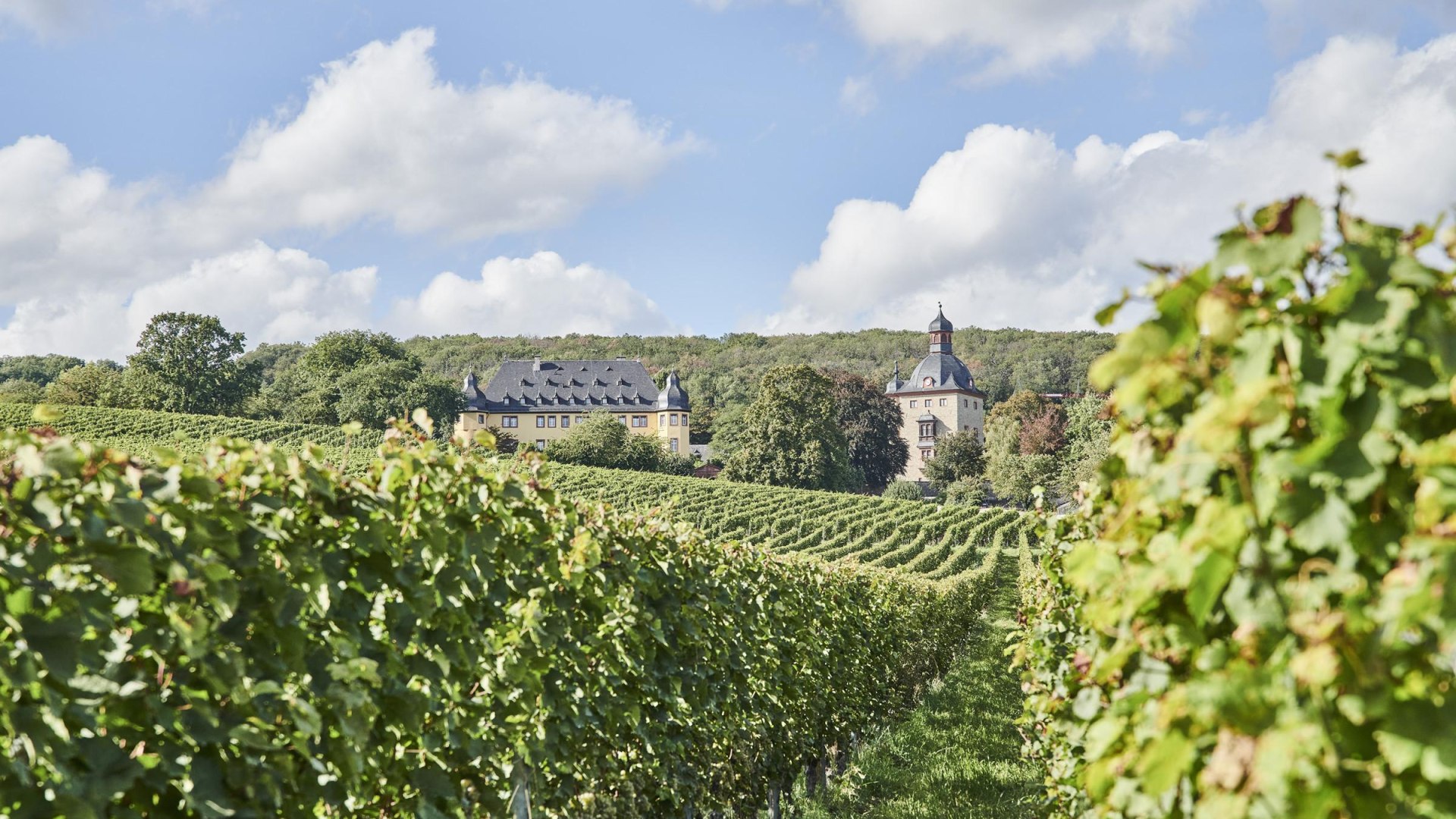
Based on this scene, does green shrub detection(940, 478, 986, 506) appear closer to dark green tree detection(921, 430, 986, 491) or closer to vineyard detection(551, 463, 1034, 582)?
dark green tree detection(921, 430, 986, 491)

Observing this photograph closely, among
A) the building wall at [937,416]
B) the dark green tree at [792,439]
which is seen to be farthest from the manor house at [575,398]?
the building wall at [937,416]

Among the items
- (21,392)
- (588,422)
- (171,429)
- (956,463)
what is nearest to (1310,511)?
(171,429)

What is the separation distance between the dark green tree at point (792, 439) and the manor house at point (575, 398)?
19848 mm

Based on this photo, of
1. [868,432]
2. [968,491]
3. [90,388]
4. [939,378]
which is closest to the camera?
[90,388]

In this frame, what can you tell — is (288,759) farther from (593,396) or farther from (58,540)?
(593,396)

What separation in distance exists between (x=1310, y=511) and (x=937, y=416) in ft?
313

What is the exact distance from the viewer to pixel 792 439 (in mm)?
73438

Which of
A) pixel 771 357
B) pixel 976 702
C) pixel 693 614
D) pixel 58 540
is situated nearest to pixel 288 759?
pixel 58 540

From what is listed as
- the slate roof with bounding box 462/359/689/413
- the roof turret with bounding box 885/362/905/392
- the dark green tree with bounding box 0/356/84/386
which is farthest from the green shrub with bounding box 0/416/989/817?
the dark green tree with bounding box 0/356/84/386

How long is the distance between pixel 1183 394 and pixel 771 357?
131 meters

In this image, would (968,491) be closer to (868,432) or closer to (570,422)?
(868,432)

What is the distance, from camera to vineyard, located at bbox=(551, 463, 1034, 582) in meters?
46.4

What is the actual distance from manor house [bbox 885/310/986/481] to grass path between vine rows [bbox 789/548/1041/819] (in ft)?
270

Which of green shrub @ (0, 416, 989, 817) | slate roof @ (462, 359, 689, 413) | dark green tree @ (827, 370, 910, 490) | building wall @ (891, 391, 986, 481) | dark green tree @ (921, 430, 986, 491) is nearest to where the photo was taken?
green shrub @ (0, 416, 989, 817)
